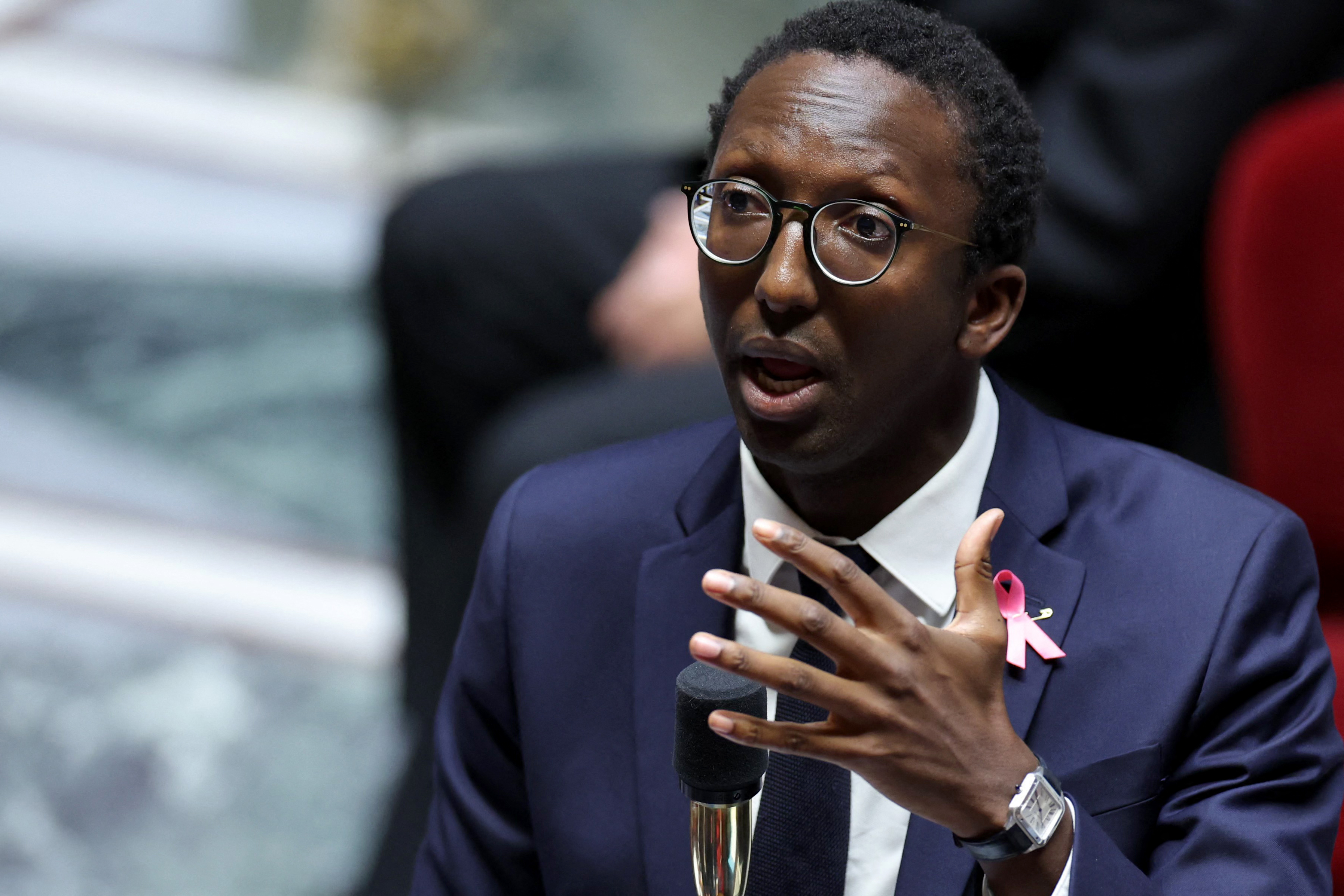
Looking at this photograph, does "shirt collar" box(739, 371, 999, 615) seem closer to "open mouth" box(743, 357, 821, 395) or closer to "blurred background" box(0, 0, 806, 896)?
"open mouth" box(743, 357, 821, 395)

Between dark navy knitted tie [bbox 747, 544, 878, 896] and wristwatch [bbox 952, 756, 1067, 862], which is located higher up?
wristwatch [bbox 952, 756, 1067, 862]

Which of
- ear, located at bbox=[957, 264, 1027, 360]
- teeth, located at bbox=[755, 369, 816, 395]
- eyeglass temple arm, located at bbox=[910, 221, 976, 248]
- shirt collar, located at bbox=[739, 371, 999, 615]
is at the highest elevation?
eyeglass temple arm, located at bbox=[910, 221, 976, 248]

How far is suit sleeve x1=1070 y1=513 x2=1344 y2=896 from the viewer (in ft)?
3.26

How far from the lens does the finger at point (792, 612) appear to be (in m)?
0.81

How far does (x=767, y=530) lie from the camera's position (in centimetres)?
Answer: 82

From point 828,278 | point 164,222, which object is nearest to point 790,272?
point 828,278

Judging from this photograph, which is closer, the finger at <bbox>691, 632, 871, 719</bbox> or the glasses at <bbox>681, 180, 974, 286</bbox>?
the finger at <bbox>691, 632, 871, 719</bbox>

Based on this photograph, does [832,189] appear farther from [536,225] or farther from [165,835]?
[165,835]

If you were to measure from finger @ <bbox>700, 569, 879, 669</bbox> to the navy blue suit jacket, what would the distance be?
22 centimetres

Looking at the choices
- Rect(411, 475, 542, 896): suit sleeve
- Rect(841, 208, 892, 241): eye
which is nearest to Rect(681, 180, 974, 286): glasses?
Rect(841, 208, 892, 241): eye

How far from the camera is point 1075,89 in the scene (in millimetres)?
1844

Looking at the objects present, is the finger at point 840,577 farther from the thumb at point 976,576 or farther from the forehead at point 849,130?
the forehead at point 849,130

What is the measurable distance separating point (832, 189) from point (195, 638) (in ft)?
6.59

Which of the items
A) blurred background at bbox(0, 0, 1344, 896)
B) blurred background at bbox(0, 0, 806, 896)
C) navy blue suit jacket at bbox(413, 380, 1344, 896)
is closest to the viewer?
navy blue suit jacket at bbox(413, 380, 1344, 896)
